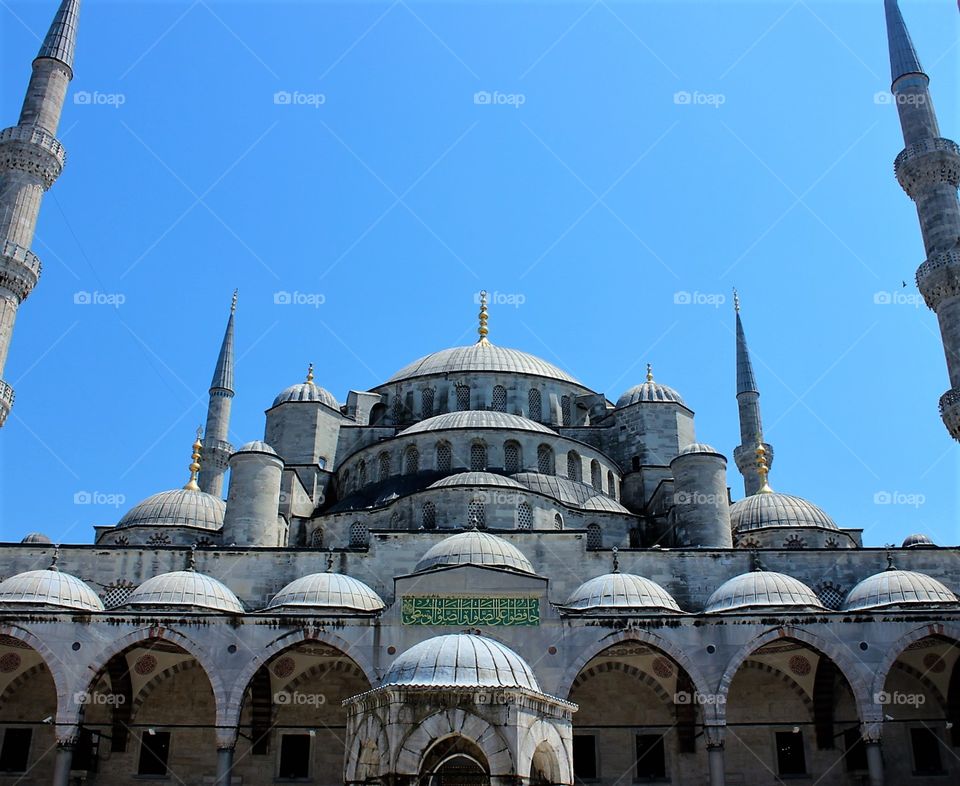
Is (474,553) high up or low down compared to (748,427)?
down

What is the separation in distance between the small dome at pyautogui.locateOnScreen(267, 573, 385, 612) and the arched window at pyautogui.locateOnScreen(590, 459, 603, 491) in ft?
23.2

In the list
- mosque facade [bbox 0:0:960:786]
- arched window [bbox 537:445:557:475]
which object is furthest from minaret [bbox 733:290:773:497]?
arched window [bbox 537:445:557:475]

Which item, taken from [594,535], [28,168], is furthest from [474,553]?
[28,168]

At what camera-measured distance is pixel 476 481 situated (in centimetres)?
1784

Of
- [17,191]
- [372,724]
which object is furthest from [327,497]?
[372,724]

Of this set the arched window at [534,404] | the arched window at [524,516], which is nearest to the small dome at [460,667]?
the arched window at [524,516]

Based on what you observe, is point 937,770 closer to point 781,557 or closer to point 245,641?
point 781,557

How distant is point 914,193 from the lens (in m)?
20.1

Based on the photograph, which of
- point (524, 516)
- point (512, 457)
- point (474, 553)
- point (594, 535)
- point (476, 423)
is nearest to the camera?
point (474, 553)

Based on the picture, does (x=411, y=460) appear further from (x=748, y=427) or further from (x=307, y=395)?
(x=748, y=427)

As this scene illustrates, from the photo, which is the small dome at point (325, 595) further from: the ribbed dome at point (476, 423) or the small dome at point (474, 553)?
the ribbed dome at point (476, 423)

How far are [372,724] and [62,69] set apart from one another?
1832 cm

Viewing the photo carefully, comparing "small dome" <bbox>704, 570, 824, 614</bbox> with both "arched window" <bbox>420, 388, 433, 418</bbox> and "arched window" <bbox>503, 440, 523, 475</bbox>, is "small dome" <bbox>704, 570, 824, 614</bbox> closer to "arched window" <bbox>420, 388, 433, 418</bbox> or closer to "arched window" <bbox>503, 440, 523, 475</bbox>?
"arched window" <bbox>503, 440, 523, 475</bbox>

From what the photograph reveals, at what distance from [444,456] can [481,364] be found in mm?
4503
